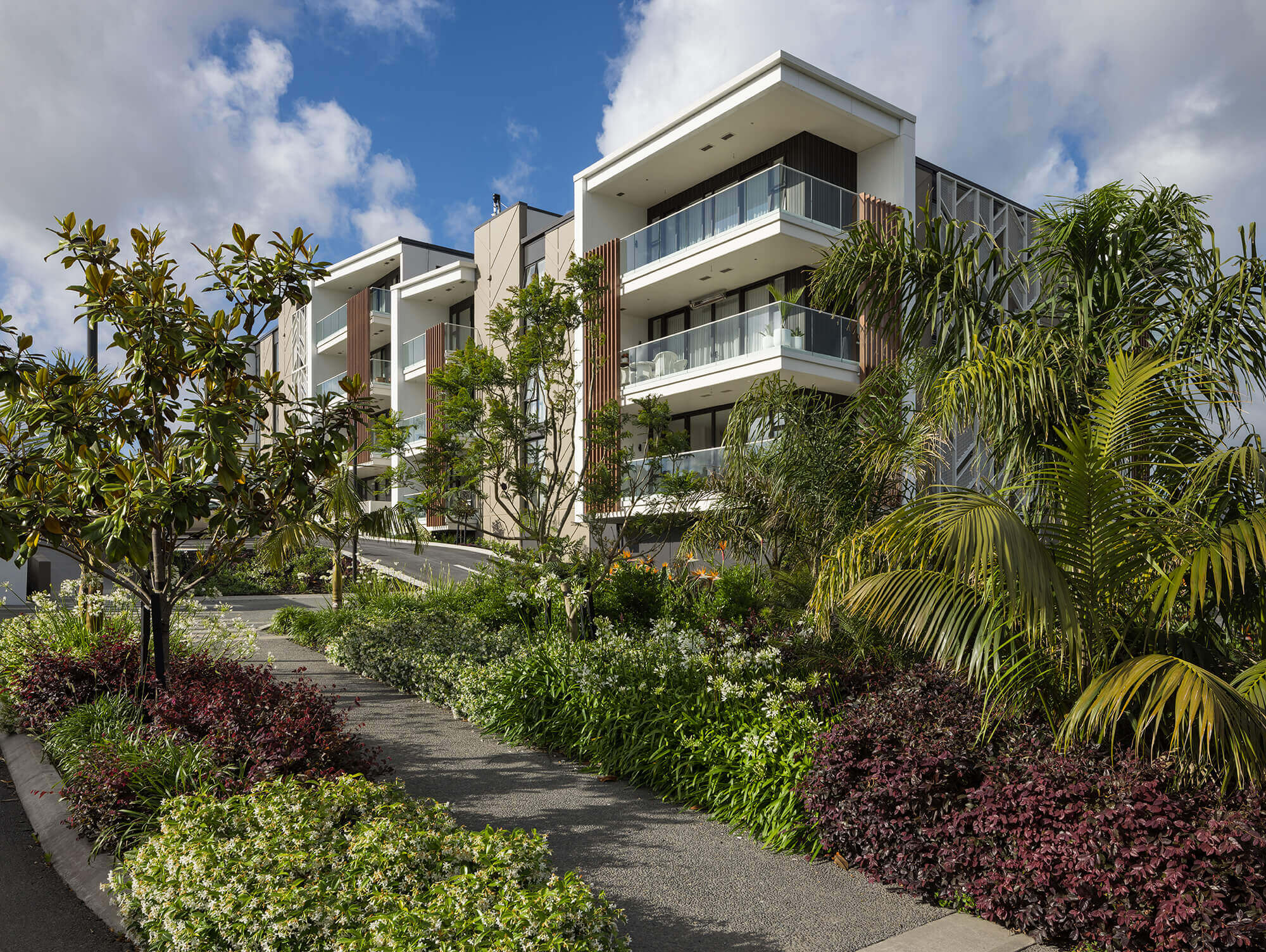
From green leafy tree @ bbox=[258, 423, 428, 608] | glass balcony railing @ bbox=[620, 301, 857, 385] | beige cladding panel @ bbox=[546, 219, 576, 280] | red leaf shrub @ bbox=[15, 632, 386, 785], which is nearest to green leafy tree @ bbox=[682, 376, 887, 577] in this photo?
green leafy tree @ bbox=[258, 423, 428, 608]

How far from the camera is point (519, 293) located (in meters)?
10.9

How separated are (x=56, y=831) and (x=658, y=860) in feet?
12.9

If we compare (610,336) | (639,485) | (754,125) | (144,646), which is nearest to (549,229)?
(610,336)

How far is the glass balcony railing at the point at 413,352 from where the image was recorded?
107ft

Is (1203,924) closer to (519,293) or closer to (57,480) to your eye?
(57,480)

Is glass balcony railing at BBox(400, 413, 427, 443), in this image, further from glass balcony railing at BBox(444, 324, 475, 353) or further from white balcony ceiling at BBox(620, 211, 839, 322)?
white balcony ceiling at BBox(620, 211, 839, 322)

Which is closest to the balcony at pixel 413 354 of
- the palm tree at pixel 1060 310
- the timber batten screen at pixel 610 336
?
the timber batten screen at pixel 610 336

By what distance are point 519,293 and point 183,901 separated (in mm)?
8261

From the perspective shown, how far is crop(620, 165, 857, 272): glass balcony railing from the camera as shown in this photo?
1811 cm

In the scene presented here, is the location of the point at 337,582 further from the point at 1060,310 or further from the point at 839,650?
the point at 1060,310

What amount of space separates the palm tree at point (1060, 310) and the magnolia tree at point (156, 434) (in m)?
4.83

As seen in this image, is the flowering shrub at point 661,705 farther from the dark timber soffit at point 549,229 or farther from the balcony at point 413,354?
the balcony at point 413,354

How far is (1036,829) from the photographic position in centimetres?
434

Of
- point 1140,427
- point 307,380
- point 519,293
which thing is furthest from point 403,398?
point 1140,427
